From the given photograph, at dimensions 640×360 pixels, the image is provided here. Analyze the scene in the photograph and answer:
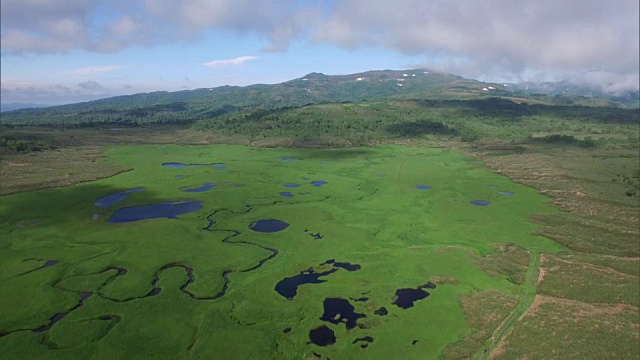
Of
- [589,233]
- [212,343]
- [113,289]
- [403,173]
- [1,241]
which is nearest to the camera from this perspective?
[212,343]

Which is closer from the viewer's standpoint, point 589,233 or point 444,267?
point 444,267

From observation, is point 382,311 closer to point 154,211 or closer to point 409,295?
point 409,295

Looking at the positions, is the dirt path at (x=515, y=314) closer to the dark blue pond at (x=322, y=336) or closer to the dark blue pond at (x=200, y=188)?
the dark blue pond at (x=322, y=336)

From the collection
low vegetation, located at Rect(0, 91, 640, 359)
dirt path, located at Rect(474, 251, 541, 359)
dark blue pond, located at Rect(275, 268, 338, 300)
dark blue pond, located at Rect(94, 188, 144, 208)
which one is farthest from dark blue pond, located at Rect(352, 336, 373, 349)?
dark blue pond, located at Rect(94, 188, 144, 208)

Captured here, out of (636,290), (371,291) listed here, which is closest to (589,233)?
(636,290)

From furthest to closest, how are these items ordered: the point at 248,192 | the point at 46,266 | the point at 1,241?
the point at 248,192 → the point at 1,241 → the point at 46,266

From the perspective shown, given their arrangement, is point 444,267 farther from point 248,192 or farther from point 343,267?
point 248,192

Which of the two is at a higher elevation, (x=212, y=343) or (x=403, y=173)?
(x=403, y=173)

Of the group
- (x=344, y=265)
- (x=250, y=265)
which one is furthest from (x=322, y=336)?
(x=250, y=265)
